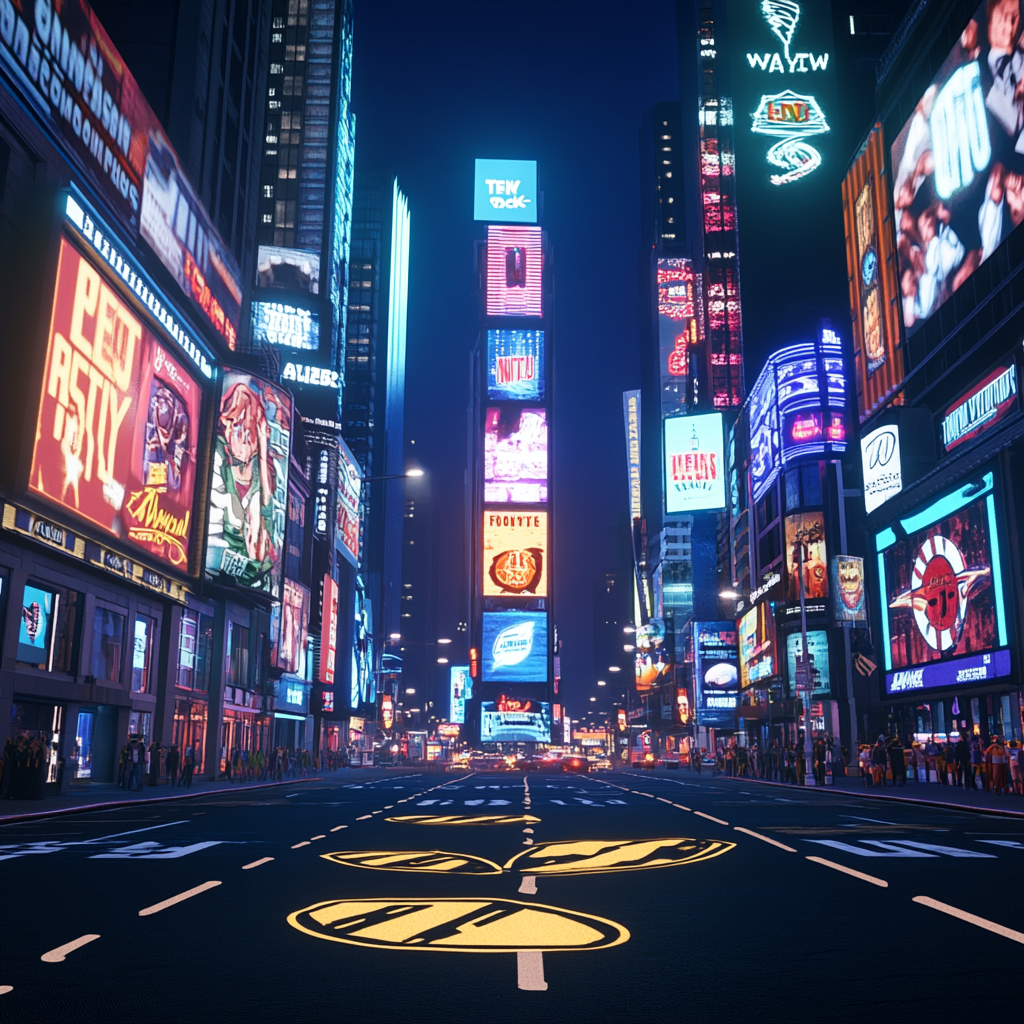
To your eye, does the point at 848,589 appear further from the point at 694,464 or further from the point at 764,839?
the point at 764,839

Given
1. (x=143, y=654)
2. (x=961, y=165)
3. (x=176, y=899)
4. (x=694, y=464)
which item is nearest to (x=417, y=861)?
(x=176, y=899)

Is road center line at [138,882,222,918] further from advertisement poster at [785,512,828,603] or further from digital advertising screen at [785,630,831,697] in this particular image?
advertisement poster at [785,512,828,603]

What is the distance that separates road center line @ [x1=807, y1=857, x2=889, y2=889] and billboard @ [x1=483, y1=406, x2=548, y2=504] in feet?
439

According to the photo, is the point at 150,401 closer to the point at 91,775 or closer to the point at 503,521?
the point at 91,775

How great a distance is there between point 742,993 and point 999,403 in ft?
139

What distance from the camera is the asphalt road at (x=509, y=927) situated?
6512mm

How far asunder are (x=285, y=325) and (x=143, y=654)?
171ft

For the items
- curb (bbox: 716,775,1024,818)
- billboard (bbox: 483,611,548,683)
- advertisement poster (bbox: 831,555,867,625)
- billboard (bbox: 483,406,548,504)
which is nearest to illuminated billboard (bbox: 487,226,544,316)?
billboard (bbox: 483,406,548,504)

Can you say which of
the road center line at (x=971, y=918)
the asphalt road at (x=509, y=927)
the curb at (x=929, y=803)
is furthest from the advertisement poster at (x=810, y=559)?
the road center line at (x=971, y=918)

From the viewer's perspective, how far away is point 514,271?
164 m

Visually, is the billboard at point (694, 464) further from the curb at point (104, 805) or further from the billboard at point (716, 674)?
the curb at point (104, 805)

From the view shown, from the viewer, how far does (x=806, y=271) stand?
9925 centimetres

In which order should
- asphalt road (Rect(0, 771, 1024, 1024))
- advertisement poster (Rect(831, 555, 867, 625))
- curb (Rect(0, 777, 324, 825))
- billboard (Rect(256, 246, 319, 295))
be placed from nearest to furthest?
asphalt road (Rect(0, 771, 1024, 1024)) < curb (Rect(0, 777, 324, 825)) < advertisement poster (Rect(831, 555, 867, 625)) < billboard (Rect(256, 246, 319, 295))

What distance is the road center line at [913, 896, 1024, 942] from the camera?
28.5ft
